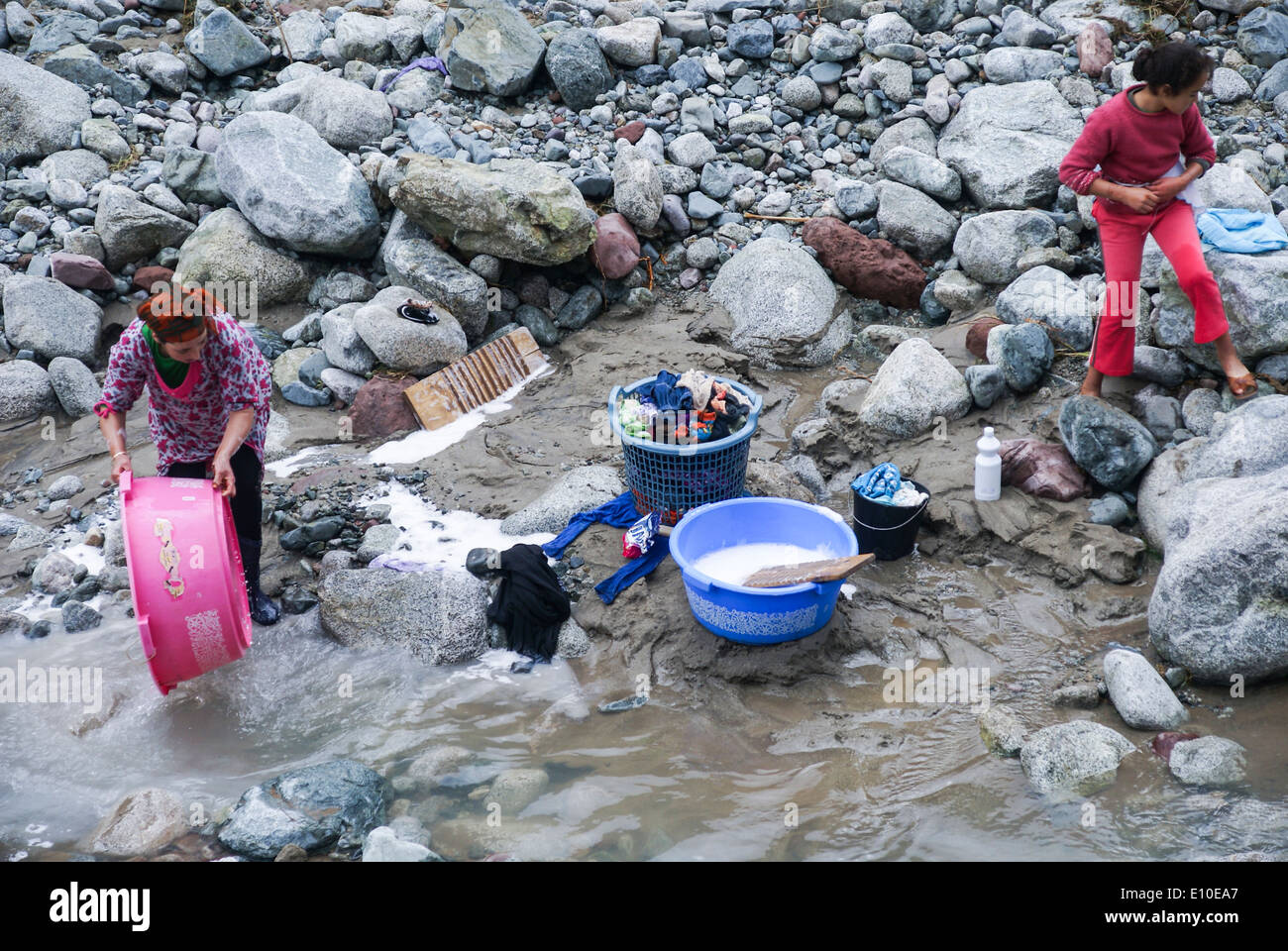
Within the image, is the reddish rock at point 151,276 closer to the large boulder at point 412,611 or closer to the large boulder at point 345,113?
the large boulder at point 345,113

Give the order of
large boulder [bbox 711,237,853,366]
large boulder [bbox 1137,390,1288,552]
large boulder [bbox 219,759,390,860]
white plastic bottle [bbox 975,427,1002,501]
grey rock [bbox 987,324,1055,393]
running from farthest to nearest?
1. large boulder [bbox 711,237,853,366]
2. grey rock [bbox 987,324,1055,393]
3. white plastic bottle [bbox 975,427,1002,501]
4. large boulder [bbox 1137,390,1288,552]
5. large boulder [bbox 219,759,390,860]

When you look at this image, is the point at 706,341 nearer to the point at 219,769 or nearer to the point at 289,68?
the point at 219,769

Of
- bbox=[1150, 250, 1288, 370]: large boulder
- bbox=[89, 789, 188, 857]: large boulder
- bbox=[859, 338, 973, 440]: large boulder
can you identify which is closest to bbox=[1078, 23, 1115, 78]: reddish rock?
bbox=[1150, 250, 1288, 370]: large boulder

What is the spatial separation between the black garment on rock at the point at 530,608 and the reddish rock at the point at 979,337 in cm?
338

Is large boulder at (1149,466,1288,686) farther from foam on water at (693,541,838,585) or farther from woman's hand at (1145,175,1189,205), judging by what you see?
woman's hand at (1145,175,1189,205)

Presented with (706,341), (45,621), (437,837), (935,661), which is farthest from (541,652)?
(706,341)

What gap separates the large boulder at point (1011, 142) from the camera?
786 cm

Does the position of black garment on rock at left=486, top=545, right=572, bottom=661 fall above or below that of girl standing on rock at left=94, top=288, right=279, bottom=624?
below

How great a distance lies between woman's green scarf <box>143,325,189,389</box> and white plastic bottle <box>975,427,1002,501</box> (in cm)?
418

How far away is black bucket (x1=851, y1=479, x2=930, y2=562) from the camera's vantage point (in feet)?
17.7

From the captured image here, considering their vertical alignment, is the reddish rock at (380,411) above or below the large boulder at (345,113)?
below

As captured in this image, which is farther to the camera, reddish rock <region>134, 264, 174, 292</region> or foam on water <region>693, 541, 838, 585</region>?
reddish rock <region>134, 264, 174, 292</region>

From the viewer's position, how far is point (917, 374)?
632 cm

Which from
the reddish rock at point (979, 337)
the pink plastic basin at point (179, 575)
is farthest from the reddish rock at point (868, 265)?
the pink plastic basin at point (179, 575)
